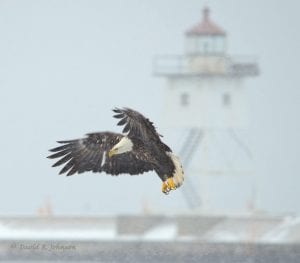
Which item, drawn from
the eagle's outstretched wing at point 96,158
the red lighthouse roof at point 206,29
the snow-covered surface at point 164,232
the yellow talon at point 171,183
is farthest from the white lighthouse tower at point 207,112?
the yellow talon at point 171,183

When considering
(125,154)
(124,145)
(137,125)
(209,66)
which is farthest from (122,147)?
(209,66)

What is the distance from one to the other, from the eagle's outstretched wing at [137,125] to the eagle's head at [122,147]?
0.07m

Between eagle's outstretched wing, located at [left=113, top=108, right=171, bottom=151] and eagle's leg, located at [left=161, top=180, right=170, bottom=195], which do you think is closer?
eagle's outstretched wing, located at [left=113, top=108, right=171, bottom=151]

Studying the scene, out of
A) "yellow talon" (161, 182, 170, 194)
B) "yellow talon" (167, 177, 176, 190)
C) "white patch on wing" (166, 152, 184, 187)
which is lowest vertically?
"yellow talon" (161, 182, 170, 194)

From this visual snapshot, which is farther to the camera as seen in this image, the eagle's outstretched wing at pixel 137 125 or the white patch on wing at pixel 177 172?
the white patch on wing at pixel 177 172

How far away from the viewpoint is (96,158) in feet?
52.5

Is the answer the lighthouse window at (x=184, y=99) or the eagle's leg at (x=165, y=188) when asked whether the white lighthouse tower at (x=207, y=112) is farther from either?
the eagle's leg at (x=165, y=188)

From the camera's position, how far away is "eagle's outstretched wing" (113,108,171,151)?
14797 mm

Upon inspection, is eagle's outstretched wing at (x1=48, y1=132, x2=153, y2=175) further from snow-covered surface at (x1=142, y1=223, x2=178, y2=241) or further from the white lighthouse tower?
the white lighthouse tower

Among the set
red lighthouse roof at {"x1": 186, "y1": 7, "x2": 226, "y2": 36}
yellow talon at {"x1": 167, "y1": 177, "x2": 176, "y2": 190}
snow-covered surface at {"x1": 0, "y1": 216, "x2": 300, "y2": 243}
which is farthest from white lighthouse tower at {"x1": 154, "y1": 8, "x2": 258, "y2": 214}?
yellow talon at {"x1": 167, "y1": 177, "x2": 176, "y2": 190}

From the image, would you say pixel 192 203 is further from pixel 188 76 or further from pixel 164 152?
pixel 164 152

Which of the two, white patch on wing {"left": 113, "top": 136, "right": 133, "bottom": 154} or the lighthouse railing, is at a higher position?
white patch on wing {"left": 113, "top": 136, "right": 133, "bottom": 154}

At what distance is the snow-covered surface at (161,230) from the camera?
32.3 metres

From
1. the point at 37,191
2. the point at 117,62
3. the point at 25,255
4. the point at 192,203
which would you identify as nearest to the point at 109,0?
the point at 117,62
